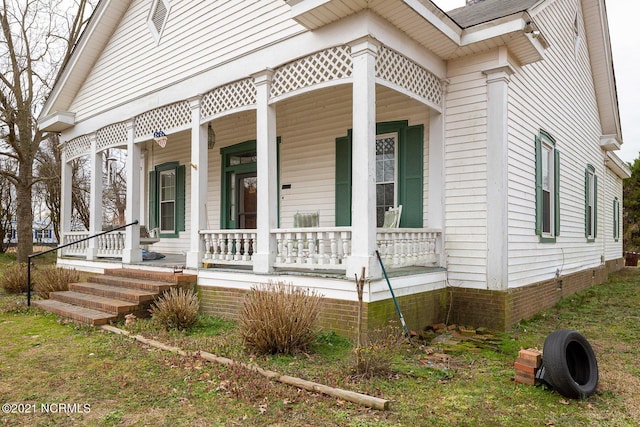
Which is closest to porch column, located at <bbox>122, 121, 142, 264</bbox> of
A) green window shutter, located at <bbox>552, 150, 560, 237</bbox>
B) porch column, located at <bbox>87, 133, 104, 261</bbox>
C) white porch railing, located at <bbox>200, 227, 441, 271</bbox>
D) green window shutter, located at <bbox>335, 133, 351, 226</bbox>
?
porch column, located at <bbox>87, 133, 104, 261</bbox>

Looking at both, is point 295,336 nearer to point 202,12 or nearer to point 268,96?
point 268,96

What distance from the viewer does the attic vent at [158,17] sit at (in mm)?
8920

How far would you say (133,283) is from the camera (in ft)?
24.2

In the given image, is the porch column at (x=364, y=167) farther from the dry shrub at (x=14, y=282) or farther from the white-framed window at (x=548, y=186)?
the dry shrub at (x=14, y=282)

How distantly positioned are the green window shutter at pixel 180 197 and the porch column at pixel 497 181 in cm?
742

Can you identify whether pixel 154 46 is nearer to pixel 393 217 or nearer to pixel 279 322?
pixel 393 217

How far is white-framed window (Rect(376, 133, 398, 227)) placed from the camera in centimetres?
731

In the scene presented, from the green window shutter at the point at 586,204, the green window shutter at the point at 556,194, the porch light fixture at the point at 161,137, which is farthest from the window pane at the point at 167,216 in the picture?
the green window shutter at the point at 586,204

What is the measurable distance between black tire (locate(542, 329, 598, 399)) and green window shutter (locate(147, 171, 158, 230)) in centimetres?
1001

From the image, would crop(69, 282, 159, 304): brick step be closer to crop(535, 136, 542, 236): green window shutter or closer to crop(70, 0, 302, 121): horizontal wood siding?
crop(70, 0, 302, 121): horizontal wood siding

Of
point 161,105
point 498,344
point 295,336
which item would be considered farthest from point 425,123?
point 161,105

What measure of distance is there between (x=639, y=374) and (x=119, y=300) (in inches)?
271

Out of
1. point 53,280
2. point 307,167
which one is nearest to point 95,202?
point 53,280

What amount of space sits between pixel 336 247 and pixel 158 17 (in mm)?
6627
